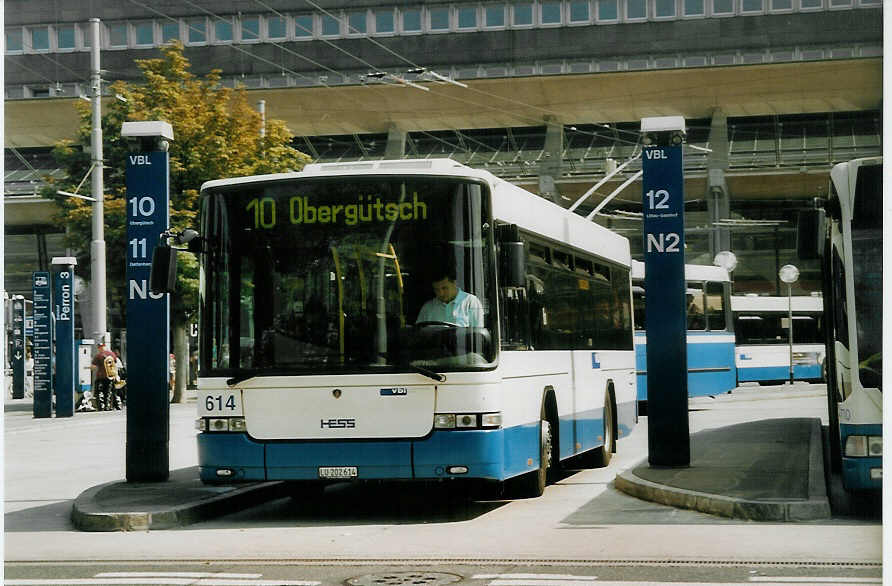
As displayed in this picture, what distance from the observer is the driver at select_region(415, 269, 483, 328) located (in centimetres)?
1120

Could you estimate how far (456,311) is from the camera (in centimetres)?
1122

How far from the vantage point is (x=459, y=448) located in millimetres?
11211

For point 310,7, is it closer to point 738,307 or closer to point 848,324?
point 738,307

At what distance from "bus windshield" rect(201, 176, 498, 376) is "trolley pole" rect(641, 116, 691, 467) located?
3.34 meters

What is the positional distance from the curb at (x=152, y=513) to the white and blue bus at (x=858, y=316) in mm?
4987

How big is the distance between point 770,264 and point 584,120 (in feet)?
23.2

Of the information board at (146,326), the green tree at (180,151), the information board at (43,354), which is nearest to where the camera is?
the information board at (146,326)

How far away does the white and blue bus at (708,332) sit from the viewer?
2998 centimetres

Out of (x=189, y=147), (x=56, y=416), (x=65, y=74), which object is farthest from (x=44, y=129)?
(x=56, y=416)

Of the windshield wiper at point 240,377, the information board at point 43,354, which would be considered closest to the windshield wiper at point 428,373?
the windshield wiper at point 240,377

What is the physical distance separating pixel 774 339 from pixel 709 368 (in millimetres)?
13378

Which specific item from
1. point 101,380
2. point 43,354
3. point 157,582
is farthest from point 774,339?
point 157,582

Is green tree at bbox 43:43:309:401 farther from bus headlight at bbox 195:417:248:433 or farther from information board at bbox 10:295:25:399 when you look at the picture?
bus headlight at bbox 195:417:248:433

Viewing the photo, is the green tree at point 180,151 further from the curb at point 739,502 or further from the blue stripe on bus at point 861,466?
the blue stripe on bus at point 861,466
